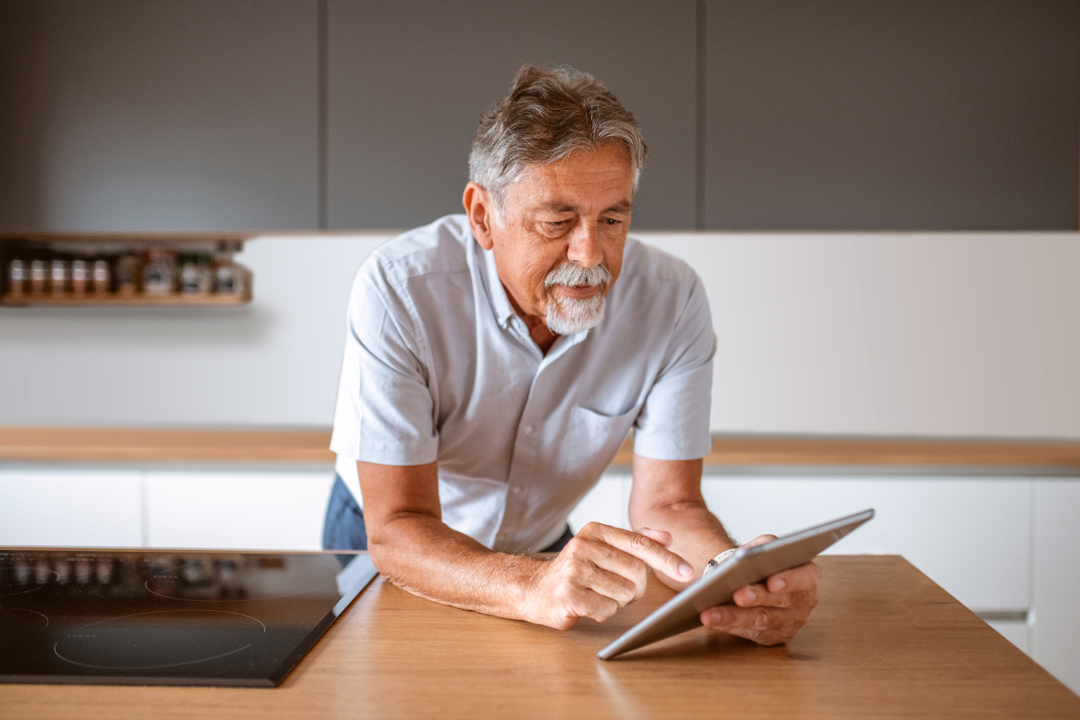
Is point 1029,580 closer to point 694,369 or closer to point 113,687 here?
point 694,369

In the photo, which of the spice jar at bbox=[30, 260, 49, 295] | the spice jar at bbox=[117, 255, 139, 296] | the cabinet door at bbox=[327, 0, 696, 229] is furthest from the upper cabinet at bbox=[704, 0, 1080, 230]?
the spice jar at bbox=[30, 260, 49, 295]

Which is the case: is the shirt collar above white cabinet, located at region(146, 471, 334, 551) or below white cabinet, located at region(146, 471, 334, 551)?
above

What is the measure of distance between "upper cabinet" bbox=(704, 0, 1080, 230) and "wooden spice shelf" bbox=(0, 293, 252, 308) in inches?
59.1

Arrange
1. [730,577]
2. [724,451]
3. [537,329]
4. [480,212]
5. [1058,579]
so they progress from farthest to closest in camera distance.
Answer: [724,451]
[1058,579]
[537,329]
[480,212]
[730,577]

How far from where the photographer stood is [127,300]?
2.58 meters

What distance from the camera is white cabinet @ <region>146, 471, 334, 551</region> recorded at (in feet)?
7.03

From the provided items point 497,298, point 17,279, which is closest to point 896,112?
point 497,298

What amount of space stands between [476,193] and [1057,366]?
2.09m

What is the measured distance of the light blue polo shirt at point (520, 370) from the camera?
1.20 m

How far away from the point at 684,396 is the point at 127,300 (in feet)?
6.53

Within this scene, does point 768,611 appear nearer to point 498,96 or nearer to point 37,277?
point 498,96

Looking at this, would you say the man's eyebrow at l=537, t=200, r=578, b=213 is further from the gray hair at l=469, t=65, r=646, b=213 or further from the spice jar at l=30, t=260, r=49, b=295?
the spice jar at l=30, t=260, r=49, b=295

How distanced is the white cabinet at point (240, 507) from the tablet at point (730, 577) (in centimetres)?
151

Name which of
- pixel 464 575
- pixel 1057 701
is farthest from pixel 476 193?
pixel 1057 701
